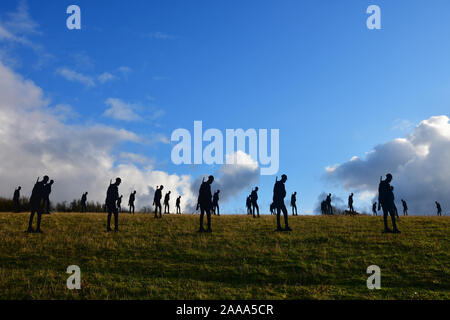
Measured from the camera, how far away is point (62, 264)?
14602mm

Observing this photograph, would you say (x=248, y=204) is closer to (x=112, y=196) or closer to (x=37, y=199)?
(x=112, y=196)

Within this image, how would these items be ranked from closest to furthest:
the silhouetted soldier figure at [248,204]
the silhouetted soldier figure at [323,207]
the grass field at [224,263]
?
the grass field at [224,263] → the silhouetted soldier figure at [248,204] → the silhouetted soldier figure at [323,207]

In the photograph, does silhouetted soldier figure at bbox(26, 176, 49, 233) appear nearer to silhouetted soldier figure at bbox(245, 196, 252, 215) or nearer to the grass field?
the grass field

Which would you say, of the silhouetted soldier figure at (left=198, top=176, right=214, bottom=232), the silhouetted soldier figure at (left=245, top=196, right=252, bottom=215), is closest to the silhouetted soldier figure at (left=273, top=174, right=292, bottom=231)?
the silhouetted soldier figure at (left=198, top=176, right=214, bottom=232)

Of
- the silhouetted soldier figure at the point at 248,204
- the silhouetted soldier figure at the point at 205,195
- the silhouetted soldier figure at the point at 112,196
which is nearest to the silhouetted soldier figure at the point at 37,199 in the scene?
the silhouetted soldier figure at the point at 112,196

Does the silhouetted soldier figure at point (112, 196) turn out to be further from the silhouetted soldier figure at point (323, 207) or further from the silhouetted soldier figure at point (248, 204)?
the silhouetted soldier figure at point (323, 207)

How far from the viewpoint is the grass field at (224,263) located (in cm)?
1127

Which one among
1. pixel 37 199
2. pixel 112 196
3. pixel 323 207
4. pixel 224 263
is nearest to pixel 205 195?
pixel 112 196

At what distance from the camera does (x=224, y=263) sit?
1455 cm

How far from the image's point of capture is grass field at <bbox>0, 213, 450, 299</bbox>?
11266mm

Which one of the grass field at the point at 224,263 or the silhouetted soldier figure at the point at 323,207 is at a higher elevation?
the silhouetted soldier figure at the point at 323,207
